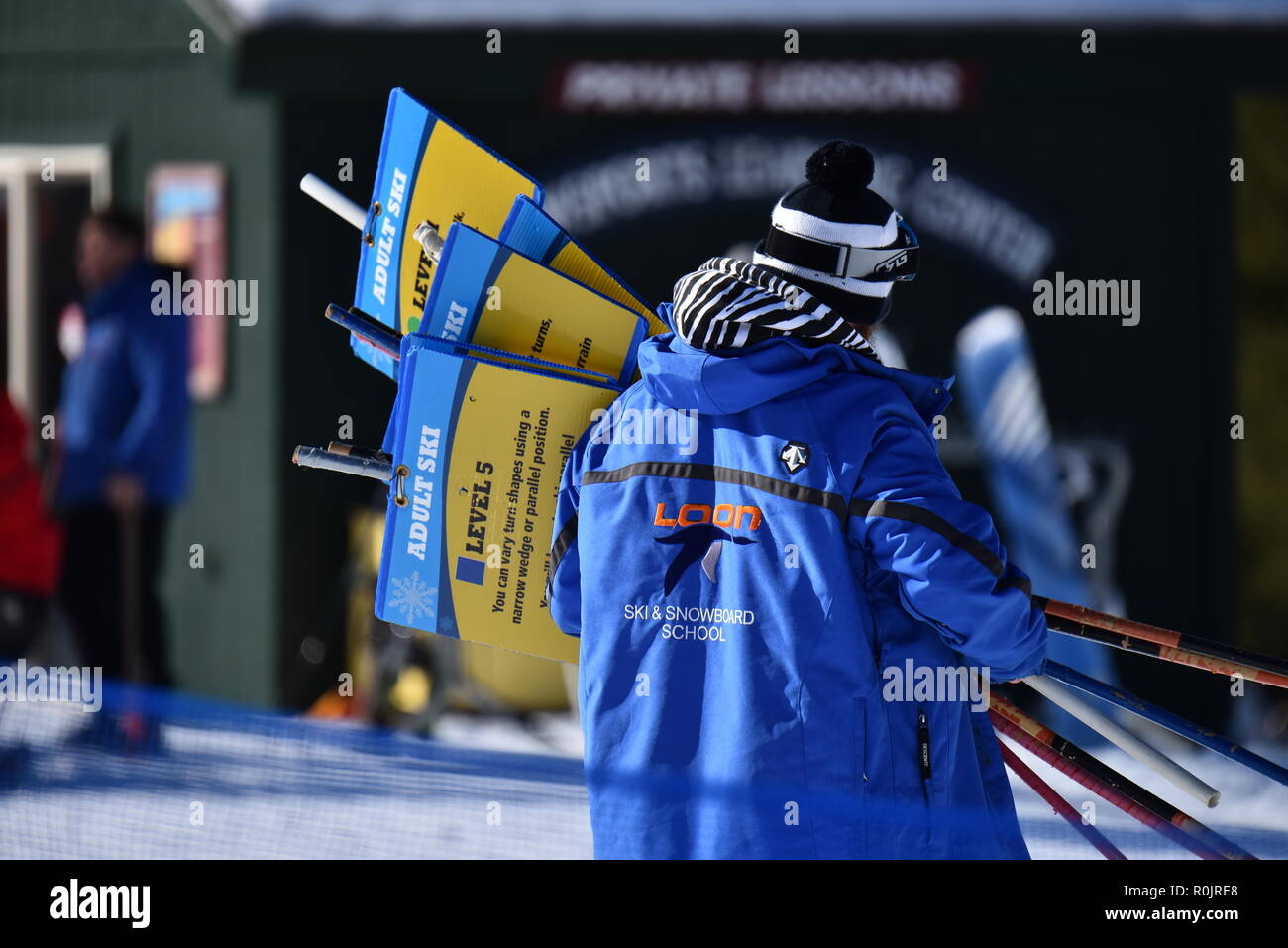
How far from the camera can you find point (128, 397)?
21.3 ft

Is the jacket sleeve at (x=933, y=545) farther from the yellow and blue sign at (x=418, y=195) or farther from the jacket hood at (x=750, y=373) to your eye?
the yellow and blue sign at (x=418, y=195)

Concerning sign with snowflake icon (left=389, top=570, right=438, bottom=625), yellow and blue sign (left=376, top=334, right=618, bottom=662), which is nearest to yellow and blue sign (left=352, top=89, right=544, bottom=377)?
yellow and blue sign (left=376, top=334, right=618, bottom=662)

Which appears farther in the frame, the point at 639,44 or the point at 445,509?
the point at 639,44

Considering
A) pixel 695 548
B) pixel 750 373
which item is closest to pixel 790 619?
pixel 695 548

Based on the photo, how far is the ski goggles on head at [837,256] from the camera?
8.43ft

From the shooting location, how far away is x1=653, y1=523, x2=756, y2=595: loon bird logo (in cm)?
246

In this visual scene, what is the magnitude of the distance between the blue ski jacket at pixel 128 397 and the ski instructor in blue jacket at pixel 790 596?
4.22m

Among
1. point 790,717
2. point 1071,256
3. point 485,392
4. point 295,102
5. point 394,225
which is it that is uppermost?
point 295,102

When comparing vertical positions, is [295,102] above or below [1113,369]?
above

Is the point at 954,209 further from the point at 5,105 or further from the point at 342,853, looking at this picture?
the point at 342,853

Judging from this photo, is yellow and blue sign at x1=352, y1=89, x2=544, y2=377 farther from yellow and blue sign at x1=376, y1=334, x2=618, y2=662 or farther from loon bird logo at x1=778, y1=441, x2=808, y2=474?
loon bird logo at x1=778, y1=441, x2=808, y2=474

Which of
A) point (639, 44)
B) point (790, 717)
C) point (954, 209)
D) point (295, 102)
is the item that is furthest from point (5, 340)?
point (790, 717)

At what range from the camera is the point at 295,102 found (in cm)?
713
